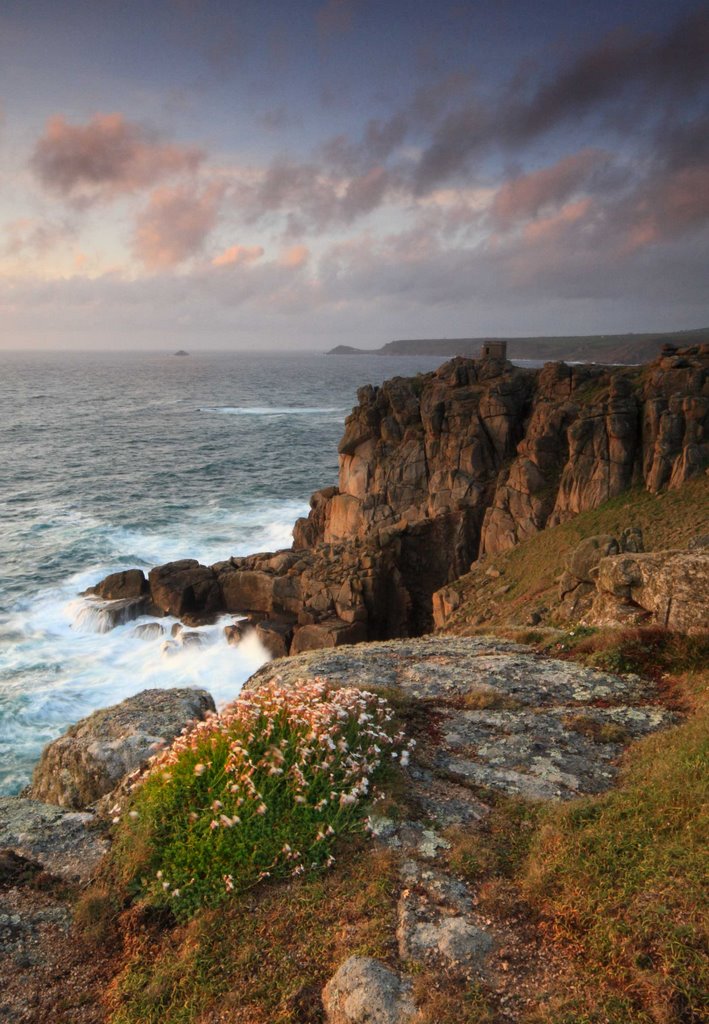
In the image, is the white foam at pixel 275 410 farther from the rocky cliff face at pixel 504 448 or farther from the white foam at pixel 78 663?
the white foam at pixel 78 663

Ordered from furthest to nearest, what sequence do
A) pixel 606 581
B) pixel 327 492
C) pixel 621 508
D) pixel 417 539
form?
pixel 327 492 < pixel 417 539 < pixel 621 508 < pixel 606 581

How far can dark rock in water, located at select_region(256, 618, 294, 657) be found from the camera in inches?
1287

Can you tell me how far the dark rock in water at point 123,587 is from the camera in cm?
3888

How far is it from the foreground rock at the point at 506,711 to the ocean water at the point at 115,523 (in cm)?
1740

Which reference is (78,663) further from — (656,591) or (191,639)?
(656,591)

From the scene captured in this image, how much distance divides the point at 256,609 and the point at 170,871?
31125 millimetres

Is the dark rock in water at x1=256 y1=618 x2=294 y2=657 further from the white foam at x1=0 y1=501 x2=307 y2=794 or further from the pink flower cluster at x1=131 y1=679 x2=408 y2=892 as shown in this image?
the pink flower cluster at x1=131 y1=679 x2=408 y2=892

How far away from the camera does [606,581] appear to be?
14.1 meters

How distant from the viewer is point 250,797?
681 cm

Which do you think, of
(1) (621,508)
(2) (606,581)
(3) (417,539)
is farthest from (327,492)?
(2) (606,581)

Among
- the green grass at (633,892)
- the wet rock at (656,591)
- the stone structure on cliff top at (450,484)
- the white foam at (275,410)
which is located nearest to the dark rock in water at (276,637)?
the stone structure on cliff top at (450,484)

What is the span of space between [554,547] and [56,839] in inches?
1109

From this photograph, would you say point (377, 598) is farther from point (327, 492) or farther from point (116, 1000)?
point (116, 1000)

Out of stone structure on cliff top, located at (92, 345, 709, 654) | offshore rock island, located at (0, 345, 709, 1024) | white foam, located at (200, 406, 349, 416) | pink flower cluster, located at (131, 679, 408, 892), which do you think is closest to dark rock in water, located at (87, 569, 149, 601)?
stone structure on cliff top, located at (92, 345, 709, 654)
